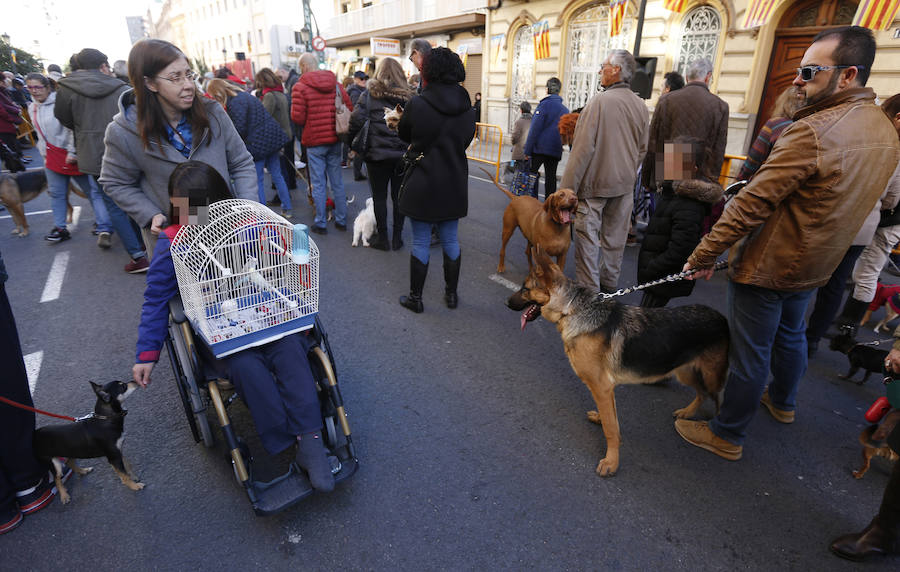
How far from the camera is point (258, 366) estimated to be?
223 centimetres

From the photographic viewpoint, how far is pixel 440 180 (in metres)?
4.05

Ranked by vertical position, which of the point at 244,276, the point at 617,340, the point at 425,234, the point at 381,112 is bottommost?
the point at 617,340

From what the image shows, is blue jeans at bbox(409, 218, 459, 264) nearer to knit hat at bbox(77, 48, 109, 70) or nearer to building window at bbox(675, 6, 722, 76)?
knit hat at bbox(77, 48, 109, 70)

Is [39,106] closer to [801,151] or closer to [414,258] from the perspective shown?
[414,258]

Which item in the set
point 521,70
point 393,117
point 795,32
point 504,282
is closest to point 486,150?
point 521,70

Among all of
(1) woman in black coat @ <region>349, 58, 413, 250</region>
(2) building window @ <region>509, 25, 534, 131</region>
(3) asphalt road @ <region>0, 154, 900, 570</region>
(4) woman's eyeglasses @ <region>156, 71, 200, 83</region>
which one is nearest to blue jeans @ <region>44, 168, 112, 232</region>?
(3) asphalt road @ <region>0, 154, 900, 570</region>

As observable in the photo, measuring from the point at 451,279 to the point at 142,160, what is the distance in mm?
2655

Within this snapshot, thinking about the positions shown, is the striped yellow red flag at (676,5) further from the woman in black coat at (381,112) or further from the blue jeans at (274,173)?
the blue jeans at (274,173)

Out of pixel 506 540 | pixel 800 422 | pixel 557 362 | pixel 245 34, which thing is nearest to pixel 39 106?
pixel 557 362

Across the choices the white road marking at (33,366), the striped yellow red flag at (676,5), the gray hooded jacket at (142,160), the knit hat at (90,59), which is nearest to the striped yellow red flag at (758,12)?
the striped yellow red flag at (676,5)

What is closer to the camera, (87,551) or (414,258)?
(87,551)

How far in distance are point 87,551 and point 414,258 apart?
3004 millimetres

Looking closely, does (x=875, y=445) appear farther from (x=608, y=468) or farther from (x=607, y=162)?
(x=607, y=162)

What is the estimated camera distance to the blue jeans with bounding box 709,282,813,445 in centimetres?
239
